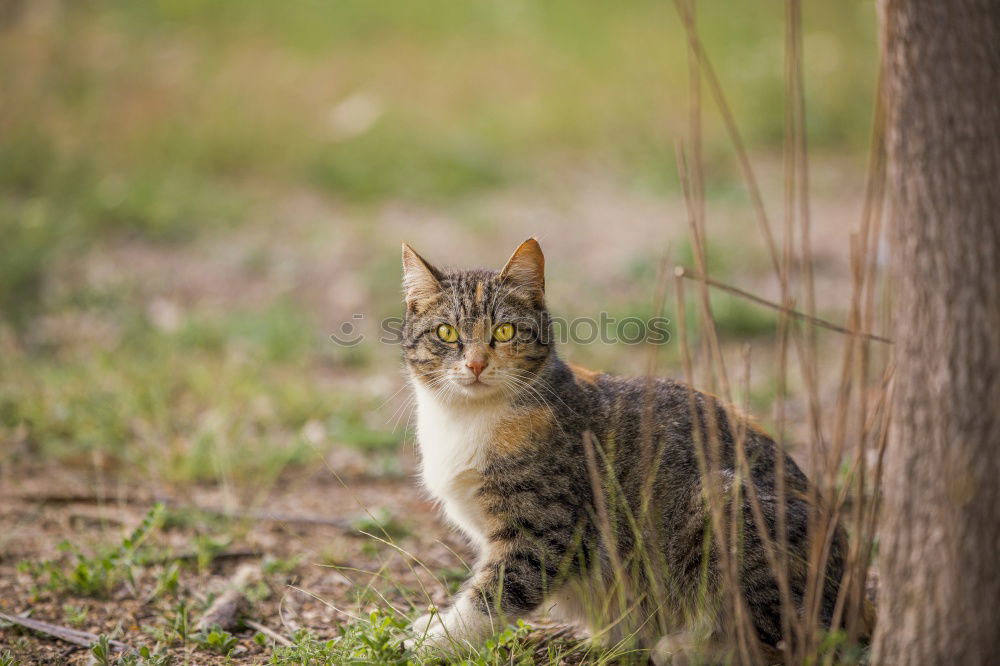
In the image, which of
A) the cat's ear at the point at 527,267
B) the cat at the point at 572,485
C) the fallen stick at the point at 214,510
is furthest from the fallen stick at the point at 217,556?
the cat's ear at the point at 527,267

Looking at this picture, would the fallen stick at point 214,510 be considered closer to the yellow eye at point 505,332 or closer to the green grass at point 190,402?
the green grass at point 190,402

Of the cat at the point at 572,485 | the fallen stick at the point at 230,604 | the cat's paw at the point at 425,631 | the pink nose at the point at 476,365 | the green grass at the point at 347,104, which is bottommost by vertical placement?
the fallen stick at the point at 230,604

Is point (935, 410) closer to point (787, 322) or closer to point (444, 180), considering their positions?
point (787, 322)

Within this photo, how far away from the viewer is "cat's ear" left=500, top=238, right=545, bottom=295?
10.3ft

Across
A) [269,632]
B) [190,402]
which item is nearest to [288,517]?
[269,632]

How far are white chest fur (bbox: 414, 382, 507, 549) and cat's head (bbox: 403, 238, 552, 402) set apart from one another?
0.06 meters

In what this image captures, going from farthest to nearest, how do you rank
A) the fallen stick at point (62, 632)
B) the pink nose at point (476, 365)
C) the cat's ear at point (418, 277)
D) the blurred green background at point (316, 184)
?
the blurred green background at point (316, 184)
the cat's ear at point (418, 277)
the pink nose at point (476, 365)
the fallen stick at point (62, 632)

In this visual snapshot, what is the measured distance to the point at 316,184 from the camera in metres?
8.92

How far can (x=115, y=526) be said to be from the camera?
387 centimetres

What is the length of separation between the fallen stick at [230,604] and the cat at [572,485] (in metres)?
0.72

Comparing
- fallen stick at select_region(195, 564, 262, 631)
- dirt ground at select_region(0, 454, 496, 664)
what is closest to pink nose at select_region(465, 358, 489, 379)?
dirt ground at select_region(0, 454, 496, 664)

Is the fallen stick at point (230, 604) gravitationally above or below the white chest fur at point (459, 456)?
below

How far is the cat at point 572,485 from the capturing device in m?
2.73

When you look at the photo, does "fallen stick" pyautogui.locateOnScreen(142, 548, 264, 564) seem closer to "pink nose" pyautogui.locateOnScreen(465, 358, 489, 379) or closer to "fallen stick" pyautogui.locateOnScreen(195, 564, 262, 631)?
"fallen stick" pyautogui.locateOnScreen(195, 564, 262, 631)
